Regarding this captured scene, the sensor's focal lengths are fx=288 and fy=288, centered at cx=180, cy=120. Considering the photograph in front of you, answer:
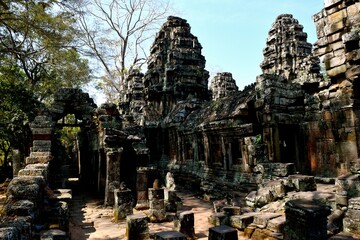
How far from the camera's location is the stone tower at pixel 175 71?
17.3m

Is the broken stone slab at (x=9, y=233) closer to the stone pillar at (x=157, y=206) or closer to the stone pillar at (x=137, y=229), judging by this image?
the stone pillar at (x=137, y=229)

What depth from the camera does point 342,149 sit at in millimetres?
8688

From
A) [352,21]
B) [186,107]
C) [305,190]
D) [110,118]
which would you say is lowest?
[305,190]

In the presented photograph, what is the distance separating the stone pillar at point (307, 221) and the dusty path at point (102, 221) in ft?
8.03

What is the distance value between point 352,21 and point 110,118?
8454 mm

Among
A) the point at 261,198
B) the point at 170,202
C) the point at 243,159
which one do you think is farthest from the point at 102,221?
the point at 243,159

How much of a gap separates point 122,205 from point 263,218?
3.98 m

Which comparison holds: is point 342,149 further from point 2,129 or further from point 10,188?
point 2,129

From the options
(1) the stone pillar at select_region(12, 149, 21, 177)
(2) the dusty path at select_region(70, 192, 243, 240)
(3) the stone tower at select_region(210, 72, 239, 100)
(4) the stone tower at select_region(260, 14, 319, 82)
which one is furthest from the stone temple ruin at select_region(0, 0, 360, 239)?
(3) the stone tower at select_region(210, 72, 239, 100)

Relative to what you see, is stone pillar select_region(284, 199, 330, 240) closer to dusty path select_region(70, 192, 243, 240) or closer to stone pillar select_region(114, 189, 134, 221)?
dusty path select_region(70, 192, 243, 240)

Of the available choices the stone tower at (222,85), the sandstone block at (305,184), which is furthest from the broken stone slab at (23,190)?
the stone tower at (222,85)

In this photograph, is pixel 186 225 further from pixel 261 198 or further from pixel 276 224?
pixel 261 198

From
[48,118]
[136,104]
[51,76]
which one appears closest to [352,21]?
A: [48,118]

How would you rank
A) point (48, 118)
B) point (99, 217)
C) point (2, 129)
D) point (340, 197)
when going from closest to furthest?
point (340, 197) < point (99, 217) < point (48, 118) < point (2, 129)
